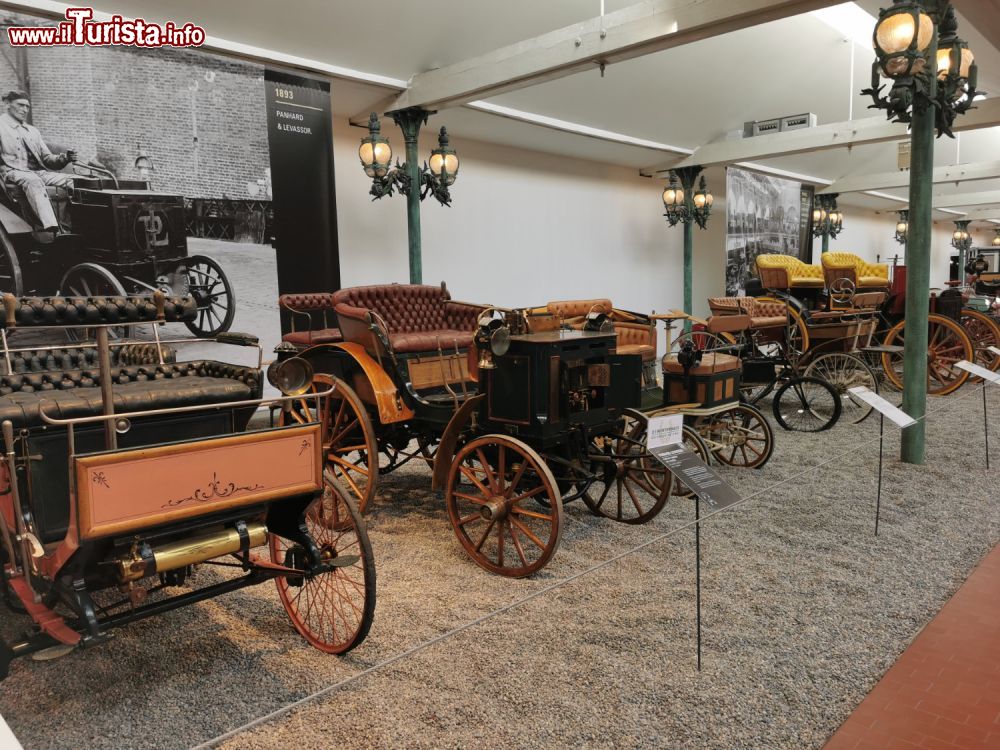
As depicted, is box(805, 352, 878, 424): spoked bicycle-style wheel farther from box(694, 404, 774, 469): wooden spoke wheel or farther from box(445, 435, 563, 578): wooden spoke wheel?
box(445, 435, 563, 578): wooden spoke wheel

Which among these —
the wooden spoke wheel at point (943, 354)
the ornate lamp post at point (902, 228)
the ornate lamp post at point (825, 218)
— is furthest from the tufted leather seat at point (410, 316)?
the ornate lamp post at point (902, 228)

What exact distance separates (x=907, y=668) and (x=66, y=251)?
6.53 metres

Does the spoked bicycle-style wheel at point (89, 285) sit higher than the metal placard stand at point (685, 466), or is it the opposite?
the spoked bicycle-style wheel at point (89, 285)

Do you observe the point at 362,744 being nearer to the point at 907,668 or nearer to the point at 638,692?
the point at 638,692

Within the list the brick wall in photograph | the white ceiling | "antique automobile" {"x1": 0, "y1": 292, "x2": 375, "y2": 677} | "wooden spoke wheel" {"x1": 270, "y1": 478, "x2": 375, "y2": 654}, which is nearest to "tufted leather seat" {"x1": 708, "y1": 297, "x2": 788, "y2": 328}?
the white ceiling

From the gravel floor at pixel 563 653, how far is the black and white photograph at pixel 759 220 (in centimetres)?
937

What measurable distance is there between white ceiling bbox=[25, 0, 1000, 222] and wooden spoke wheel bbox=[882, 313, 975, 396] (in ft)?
9.13

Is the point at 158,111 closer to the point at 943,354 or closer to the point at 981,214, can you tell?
the point at 943,354

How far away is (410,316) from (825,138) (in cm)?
846

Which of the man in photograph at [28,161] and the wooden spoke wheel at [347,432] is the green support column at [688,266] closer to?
the wooden spoke wheel at [347,432]

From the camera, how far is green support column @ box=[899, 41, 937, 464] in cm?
505

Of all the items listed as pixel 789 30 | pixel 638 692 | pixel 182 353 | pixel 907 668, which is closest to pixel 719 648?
pixel 638 692

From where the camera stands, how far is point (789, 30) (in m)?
9.69

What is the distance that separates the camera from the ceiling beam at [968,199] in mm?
18656
